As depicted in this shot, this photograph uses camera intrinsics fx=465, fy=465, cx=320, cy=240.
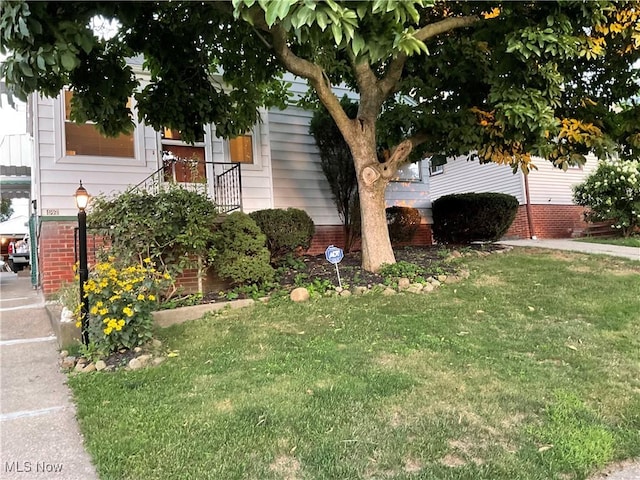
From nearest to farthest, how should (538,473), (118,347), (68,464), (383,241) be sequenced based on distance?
(538,473), (68,464), (118,347), (383,241)

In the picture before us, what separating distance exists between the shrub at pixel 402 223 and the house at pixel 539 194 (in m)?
3.83

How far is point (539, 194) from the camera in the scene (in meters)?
13.4

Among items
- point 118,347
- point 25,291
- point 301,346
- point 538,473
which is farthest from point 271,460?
point 25,291

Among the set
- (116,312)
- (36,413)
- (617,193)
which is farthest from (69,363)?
(617,193)

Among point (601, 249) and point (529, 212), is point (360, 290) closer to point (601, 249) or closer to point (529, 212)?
point (601, 249)

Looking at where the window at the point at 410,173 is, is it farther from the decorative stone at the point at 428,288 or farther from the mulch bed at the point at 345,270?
the decorative stone at the point at 428,288

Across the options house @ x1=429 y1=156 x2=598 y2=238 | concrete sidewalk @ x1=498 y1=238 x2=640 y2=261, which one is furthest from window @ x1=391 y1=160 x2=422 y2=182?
concrete sidewalk @ x1=498 y1=238 x2=640 y2=261

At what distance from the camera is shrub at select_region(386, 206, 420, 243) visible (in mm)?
9766

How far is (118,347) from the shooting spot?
431 centimetres

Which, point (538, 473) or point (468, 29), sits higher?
point (468, 29)

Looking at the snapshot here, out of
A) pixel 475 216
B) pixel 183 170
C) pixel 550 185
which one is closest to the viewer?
pixel 183 170

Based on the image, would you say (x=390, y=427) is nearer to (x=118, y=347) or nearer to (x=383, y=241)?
(x=118, y=347)

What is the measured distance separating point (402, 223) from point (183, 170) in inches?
178

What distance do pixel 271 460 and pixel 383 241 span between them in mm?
4679
